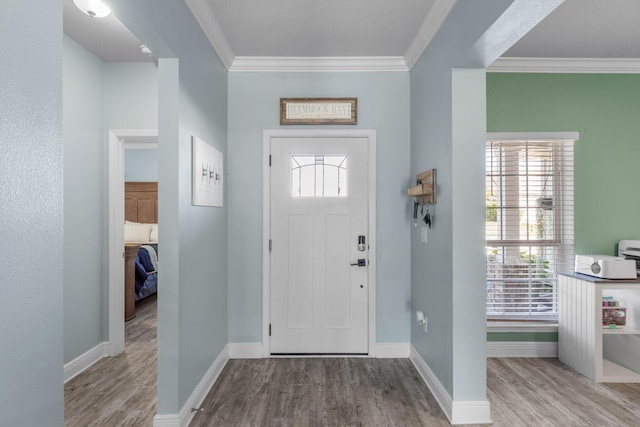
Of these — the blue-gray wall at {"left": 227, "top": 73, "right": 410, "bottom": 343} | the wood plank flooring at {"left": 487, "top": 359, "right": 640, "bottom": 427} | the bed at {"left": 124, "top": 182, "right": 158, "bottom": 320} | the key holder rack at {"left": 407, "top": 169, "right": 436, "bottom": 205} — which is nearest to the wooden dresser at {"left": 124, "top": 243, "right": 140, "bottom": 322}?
the bed at {"left": 124, "top": 182, "right": 158, "bottom": 320}

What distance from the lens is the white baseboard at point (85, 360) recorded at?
9.66 feet

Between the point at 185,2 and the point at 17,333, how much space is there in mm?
2014

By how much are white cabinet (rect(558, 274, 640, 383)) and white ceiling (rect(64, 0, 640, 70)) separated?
1.88m

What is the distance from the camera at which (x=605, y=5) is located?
247 cm

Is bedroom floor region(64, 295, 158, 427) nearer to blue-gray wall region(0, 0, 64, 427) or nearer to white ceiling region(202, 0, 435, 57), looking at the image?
blue-gray wall region(0, 0, 64, 427)

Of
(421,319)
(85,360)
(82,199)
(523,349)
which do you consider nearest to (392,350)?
(421,319)

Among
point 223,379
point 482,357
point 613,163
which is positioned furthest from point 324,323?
point 613,163

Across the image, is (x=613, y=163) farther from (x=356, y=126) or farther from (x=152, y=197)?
(x=152, y=197)

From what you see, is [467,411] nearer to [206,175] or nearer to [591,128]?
[206,175]

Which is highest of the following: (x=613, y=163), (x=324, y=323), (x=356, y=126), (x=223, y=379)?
(x=356, y=126)

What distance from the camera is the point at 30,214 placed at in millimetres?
1013

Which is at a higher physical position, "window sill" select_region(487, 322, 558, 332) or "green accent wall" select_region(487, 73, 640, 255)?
"green accent wall" select_region(487, 73, 640, 255)

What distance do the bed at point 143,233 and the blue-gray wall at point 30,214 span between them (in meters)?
3.85

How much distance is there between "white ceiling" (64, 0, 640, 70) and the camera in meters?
2.49
